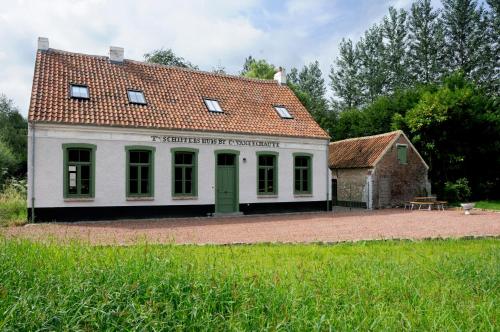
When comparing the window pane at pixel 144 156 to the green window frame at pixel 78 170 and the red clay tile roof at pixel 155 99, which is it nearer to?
the red clay tile roof at pixel 155 99

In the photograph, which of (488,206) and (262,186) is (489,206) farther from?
(262,186)

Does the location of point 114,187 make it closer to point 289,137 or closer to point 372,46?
point 289,137

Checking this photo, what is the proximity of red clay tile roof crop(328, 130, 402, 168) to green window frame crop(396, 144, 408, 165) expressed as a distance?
2.25 ft

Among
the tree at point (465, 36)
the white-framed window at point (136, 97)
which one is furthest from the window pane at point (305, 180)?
the tree at point (465, 36)

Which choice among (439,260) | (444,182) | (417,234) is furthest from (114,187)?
(444,182)

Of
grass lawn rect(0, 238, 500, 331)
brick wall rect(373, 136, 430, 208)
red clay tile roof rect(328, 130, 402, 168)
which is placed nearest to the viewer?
grass lawn rect(0, 238, 500, 331)

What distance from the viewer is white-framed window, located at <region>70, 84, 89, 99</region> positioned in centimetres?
1536

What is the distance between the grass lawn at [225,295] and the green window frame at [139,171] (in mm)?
9266

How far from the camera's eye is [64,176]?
14180 mm

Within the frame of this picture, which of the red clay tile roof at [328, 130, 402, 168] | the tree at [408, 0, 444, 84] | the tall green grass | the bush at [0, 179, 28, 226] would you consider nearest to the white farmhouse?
the bush at [0, 179, 28, 226]

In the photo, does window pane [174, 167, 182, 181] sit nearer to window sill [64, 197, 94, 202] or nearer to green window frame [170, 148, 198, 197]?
green window frame [170, 148, 198, 197]

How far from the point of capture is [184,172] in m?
16.3

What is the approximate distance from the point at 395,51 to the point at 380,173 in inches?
882

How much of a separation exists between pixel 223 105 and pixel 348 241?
10.3m
